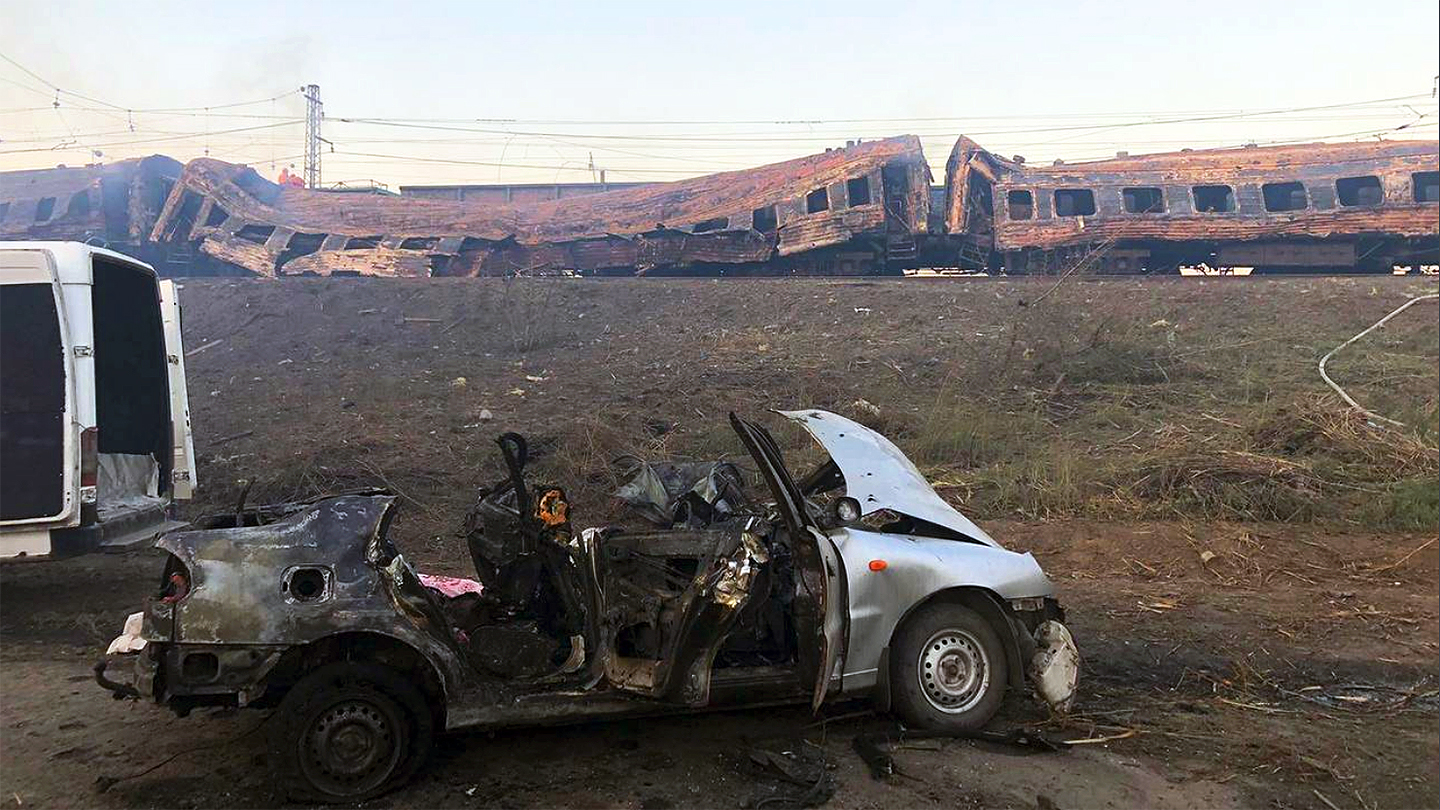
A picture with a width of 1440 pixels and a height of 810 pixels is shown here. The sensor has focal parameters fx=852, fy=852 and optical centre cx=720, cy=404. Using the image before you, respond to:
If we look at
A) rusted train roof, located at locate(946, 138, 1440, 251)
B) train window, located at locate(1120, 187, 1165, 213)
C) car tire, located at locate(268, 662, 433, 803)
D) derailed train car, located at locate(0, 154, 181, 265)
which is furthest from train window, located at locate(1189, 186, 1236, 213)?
derailed train car, located at locate(0, 154, 181, 265)

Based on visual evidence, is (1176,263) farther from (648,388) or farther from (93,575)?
(93,575)

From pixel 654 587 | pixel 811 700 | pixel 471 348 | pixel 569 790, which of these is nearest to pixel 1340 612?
pixel 811 700

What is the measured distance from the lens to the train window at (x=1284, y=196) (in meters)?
16.5

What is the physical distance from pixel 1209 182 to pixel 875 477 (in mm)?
16924

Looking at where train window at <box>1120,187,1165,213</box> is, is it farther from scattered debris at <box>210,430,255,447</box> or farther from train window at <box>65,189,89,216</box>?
train window at <box>65,189,89,216</box>

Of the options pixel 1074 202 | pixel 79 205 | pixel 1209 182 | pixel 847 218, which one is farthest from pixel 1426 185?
pixel 79 205

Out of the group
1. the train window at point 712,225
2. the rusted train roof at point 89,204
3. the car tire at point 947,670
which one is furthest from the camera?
the rusted train roof at point 89,204

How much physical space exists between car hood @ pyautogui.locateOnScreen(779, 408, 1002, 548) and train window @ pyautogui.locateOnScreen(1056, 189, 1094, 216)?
15675 mm

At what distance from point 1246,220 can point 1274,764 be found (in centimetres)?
1629

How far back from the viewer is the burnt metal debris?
1653 cm

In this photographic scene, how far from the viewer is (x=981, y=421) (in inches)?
332

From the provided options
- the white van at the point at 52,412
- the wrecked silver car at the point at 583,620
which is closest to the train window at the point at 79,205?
the white van at the point at 52,412

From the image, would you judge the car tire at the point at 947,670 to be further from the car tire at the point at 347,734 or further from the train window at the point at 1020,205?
the train window at the point at 1020,205

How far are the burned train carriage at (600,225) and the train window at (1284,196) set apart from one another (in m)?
6.75
